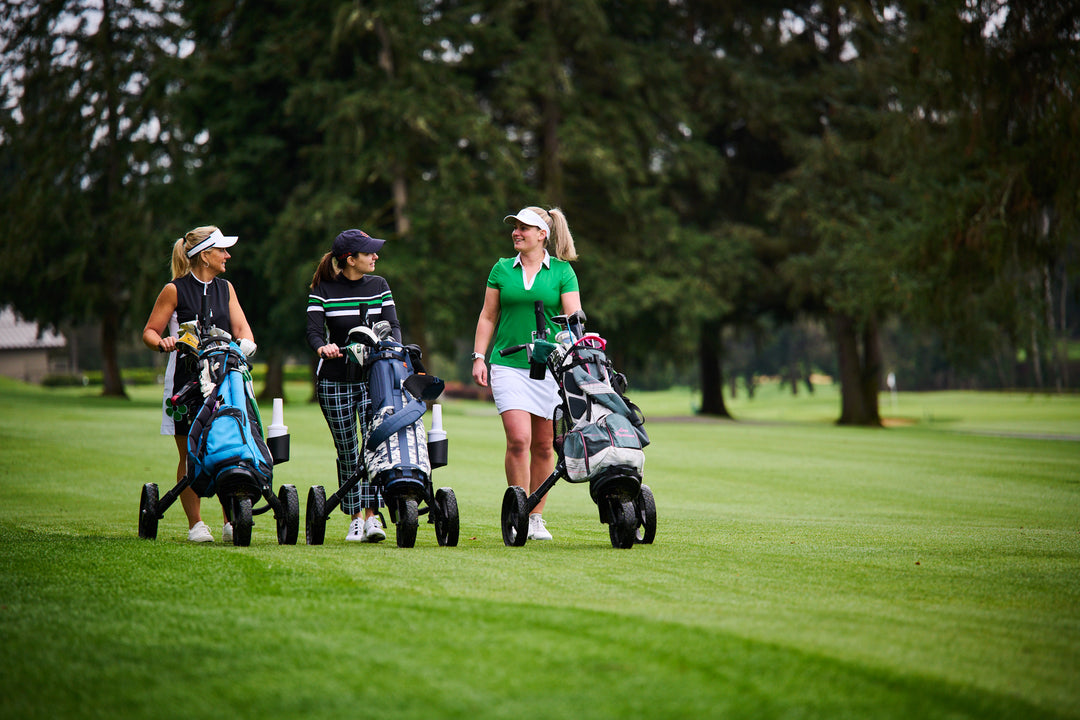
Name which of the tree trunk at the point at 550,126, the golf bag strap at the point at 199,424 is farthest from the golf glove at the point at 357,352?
the tree trunk at the point at 550,126

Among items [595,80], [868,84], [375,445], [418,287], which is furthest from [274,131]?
[375,445]

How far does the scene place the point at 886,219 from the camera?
28.7 m

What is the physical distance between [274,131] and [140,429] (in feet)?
45.5

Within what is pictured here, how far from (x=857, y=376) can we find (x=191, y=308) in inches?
1149

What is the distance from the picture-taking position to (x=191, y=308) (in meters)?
6.87

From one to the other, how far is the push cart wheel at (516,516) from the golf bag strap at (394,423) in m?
0.79

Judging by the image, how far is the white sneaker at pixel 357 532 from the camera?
6.96m

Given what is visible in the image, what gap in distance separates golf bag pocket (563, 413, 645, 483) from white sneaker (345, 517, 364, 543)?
1.55 metres

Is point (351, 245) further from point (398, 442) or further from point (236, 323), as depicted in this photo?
point (398, 442)

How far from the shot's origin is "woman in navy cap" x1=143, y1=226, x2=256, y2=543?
674 centimetres

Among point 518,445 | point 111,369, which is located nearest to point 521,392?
point 518,445

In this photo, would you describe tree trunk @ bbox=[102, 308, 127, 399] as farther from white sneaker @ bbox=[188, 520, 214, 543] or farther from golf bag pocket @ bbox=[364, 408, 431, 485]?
golf bag pocket @ bbox=[364, 408, 431, 485]

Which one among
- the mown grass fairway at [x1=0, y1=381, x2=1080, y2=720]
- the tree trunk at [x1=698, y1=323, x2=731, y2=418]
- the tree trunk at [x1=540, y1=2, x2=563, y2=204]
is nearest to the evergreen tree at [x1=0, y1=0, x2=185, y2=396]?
the tree trunk at [x1=540, y1=2, x2=563, y2=204]

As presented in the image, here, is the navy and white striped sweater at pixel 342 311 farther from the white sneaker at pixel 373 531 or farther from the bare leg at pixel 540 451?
the bare leg at pixel 540 451
